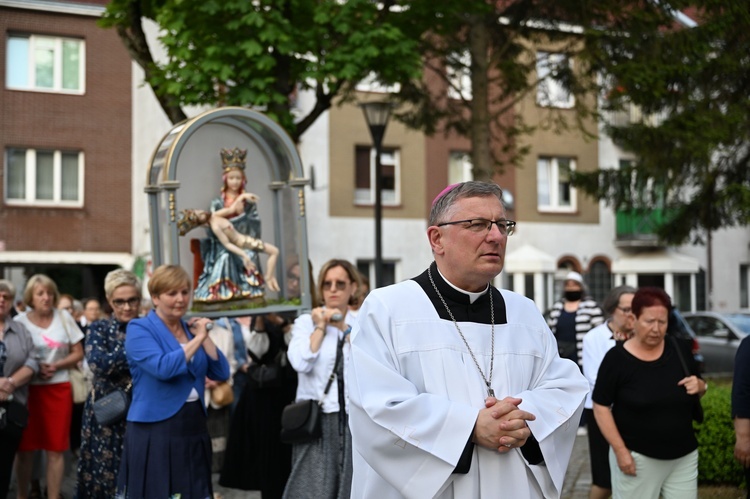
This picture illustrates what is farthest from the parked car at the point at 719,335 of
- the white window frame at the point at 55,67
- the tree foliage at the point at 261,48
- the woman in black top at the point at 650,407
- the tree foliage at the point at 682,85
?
the white window frame at the point at 55,67

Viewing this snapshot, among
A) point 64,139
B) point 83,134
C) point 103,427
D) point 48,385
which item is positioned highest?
point 83,134

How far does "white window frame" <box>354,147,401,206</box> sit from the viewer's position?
100 feet

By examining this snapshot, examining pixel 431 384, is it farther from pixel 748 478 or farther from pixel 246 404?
pixel 246 404

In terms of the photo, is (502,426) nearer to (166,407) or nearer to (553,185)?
(166,407)

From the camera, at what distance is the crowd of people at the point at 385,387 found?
159 inches

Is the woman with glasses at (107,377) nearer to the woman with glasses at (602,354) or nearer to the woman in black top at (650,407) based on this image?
the woman in black top at (650,407)

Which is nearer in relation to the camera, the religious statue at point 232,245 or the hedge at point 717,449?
the hedge at point 717,449

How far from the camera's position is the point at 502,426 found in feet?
12.8

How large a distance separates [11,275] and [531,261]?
550 inches

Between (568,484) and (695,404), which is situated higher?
(695,404)

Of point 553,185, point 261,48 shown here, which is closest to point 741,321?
point 553,185

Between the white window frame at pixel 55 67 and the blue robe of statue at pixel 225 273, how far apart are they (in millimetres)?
21003

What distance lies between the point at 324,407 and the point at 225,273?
2.39 metres

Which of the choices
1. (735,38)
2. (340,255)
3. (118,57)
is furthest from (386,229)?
(735,38)
